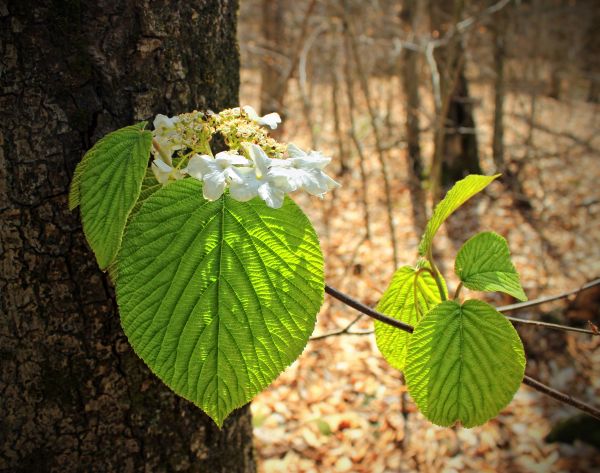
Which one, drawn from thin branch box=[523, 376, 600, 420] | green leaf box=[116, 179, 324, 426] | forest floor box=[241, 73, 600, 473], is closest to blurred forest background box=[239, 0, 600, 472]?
forest floor box=[241, 73, 600, 473]

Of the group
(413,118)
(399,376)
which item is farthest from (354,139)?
(413,118)

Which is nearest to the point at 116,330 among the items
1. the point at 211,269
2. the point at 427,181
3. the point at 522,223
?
the point at 211,269

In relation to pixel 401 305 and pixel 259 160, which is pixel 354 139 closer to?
pixel 401 305

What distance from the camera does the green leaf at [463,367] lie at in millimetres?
655

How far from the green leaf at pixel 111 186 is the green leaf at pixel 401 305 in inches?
16.3

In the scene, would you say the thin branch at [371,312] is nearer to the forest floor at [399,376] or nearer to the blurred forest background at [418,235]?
the blurred forest background at [418,235]

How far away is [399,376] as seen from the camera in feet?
8.32

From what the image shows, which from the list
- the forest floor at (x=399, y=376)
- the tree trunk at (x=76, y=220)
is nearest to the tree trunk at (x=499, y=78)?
the forest floor at (x=399, y=376)

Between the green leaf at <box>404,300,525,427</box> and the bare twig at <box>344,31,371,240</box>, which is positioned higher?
the bare twig at <box>344,31,371,240</box>

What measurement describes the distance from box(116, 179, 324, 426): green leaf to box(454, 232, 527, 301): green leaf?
0.30 metres

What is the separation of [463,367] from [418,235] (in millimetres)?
3317

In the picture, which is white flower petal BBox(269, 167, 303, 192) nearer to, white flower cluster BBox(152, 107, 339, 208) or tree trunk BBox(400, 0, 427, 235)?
white flower cluster BBox(152, 107, 339, 208)

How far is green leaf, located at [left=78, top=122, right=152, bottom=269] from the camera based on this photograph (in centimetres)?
60

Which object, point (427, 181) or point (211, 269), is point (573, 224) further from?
point (211, 269)
